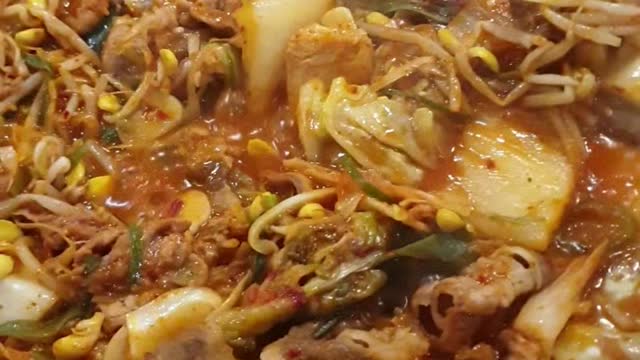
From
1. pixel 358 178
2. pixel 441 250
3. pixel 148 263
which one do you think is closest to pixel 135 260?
pixel 148 263

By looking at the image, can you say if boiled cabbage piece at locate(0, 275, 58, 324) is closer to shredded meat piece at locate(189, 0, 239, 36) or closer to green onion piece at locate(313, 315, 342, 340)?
green onion piece at locate(313, 315, 342, 340)

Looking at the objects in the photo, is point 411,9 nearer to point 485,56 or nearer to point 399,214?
point 485,56

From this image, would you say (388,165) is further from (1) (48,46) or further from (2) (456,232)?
(1) (48,46)

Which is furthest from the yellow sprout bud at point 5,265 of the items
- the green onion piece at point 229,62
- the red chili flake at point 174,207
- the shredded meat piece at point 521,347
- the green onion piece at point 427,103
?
the shredded meat piece at point 521,347

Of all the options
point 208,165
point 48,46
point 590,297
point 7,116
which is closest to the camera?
point 590,297

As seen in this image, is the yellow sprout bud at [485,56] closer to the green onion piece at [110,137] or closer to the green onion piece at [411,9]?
the green onion piece at [411,9]

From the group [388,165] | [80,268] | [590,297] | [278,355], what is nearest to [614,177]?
[590,297]
